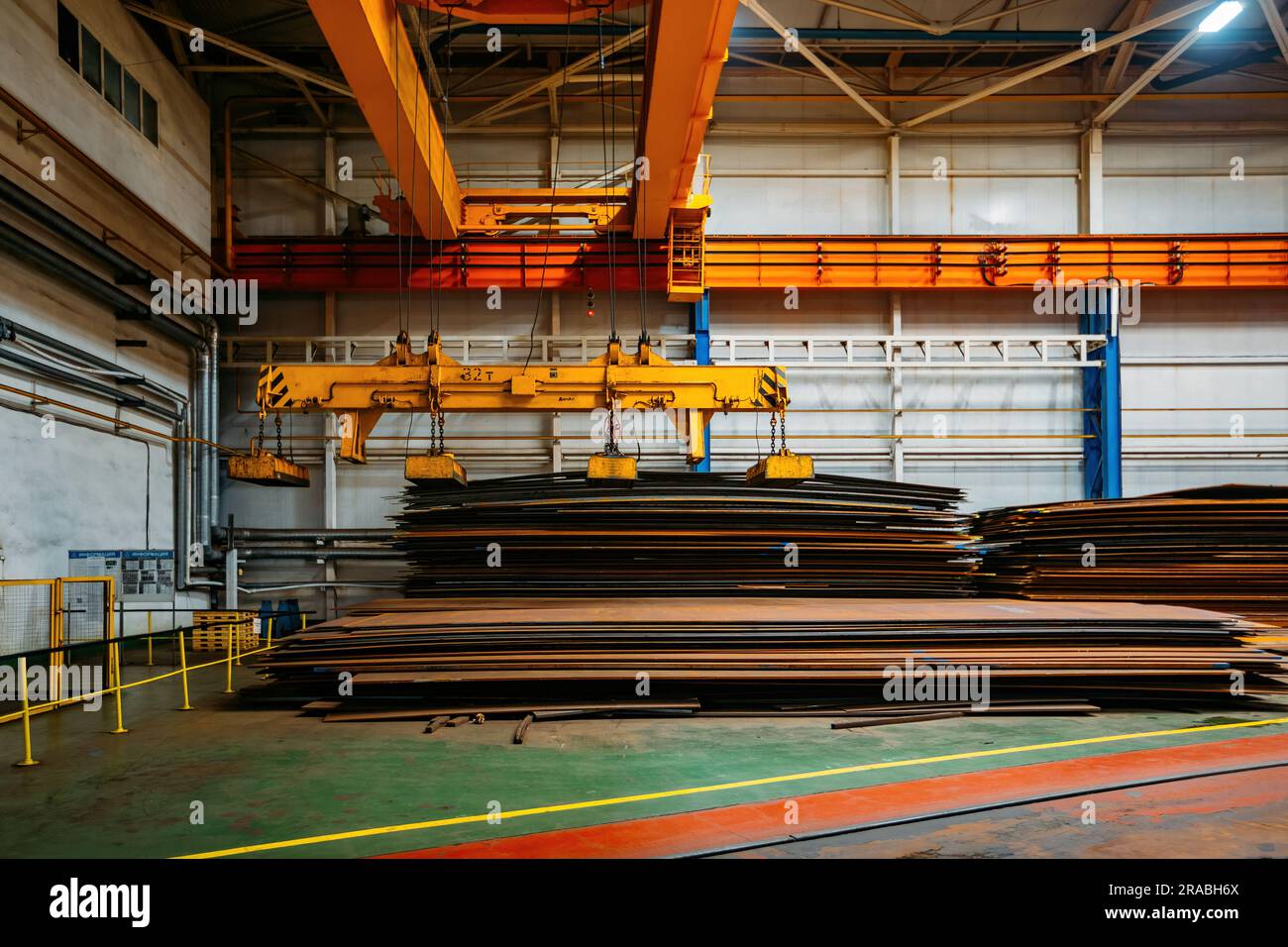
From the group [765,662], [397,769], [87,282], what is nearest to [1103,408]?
[765,662]

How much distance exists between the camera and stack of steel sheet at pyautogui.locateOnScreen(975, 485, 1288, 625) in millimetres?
7809

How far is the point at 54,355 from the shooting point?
31.6 feet

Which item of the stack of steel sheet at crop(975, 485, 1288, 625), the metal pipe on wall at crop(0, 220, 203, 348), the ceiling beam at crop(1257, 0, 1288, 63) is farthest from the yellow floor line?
the ceiling beam at crop(1257, 0, 1288, 63)

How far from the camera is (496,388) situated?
824 centimetres

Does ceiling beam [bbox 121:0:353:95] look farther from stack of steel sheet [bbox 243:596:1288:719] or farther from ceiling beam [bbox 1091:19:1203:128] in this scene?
ceiling beam [bbox 1091:19:1203:128]

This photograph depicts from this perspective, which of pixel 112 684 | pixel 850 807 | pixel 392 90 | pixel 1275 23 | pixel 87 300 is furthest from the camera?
pixel 1275 23

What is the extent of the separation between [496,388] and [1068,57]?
439 inches

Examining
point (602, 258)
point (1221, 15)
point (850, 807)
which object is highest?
point (1221, 15)

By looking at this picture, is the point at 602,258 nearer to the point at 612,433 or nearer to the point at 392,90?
the point at 392,90

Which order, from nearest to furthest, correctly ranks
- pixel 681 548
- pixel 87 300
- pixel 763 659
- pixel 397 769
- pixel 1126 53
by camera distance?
pixel 397 769 → pixel 763 659 → pixel 681 548 → pixel 87 300 → pixel 1126 53
